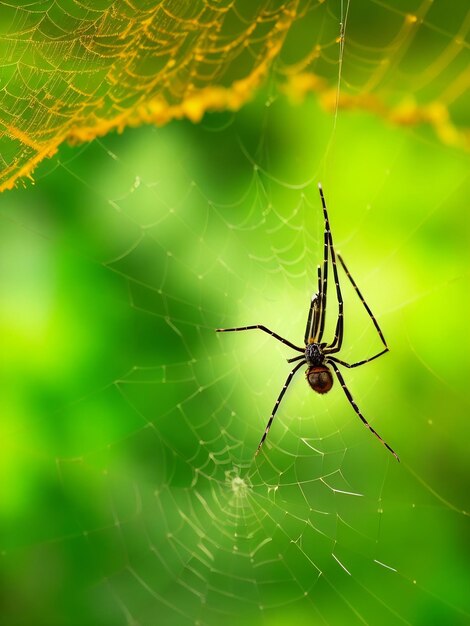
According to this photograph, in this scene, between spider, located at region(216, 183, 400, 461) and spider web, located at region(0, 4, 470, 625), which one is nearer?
spider, located at region(216, 183, 400, 461)

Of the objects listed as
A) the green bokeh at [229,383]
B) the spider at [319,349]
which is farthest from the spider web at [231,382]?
the spider at [319,349]

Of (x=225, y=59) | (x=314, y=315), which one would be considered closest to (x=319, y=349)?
(x=314, y=315)

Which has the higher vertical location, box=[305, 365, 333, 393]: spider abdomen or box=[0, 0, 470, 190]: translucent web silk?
box=[0, 0, 470, 190]: translucent web silk

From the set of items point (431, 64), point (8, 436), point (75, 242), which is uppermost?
point (431, 64)

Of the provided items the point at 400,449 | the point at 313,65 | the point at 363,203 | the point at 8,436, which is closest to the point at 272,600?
the point at 400,449

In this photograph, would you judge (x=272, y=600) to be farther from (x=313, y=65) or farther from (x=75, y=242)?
(x=313, y=65)

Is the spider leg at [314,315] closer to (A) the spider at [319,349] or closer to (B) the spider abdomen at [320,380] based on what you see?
(A) the spider at [319,349]

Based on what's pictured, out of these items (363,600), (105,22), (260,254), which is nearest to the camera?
(105,22)

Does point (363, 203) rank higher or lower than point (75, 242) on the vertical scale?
higher

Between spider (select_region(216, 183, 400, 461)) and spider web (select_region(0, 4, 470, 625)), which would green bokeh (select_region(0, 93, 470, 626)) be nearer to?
spider web (select_region(0, 4, 470, 625))

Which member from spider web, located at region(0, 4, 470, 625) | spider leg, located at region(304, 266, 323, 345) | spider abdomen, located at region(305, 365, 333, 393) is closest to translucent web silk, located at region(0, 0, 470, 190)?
spider web, located at region(0, 4, 470, 625)
